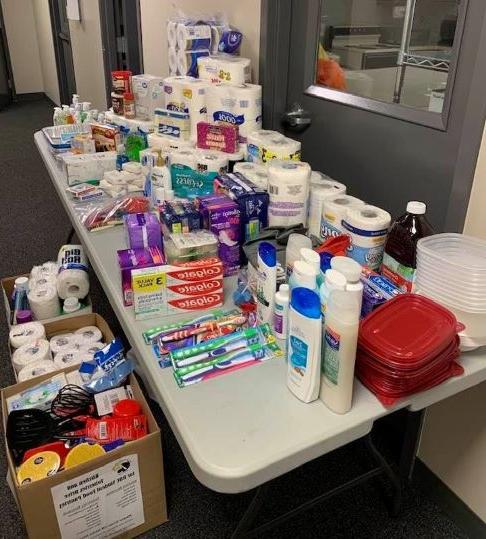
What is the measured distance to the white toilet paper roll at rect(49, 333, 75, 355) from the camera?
1694 mm

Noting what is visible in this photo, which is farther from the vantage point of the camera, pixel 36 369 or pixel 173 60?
pixel 173 60

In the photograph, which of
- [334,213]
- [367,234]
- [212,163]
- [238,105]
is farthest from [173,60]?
[367,234]

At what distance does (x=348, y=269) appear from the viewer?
0.91 meters

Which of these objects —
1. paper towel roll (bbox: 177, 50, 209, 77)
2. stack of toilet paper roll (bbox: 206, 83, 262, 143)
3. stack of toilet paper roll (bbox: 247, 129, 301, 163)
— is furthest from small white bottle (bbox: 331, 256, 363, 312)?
paper towel roll (bbox: 177, 50, 209, 77)

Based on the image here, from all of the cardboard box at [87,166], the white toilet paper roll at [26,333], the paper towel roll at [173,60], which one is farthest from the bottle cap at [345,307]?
the paper towel roll at [173,60]

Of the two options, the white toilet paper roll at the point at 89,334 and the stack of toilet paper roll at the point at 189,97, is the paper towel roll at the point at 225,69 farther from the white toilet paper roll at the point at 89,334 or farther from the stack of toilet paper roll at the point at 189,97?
the white toilet paper roll at the point at 89,334

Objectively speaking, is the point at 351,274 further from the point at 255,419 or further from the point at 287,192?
the point at 287,192

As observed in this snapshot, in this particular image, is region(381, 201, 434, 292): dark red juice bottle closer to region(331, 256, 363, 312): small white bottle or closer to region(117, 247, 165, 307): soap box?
region(331, 256, 363, 312): small white bottle

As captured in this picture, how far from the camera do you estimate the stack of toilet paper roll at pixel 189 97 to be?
175 cm

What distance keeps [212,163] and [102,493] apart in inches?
38.5

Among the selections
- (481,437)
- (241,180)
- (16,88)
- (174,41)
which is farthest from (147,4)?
(16,88)

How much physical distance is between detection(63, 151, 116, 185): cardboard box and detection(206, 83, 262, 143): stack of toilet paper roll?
0.49 meters

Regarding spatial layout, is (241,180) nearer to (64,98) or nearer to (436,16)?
(436,16)

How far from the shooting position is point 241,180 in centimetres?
142
